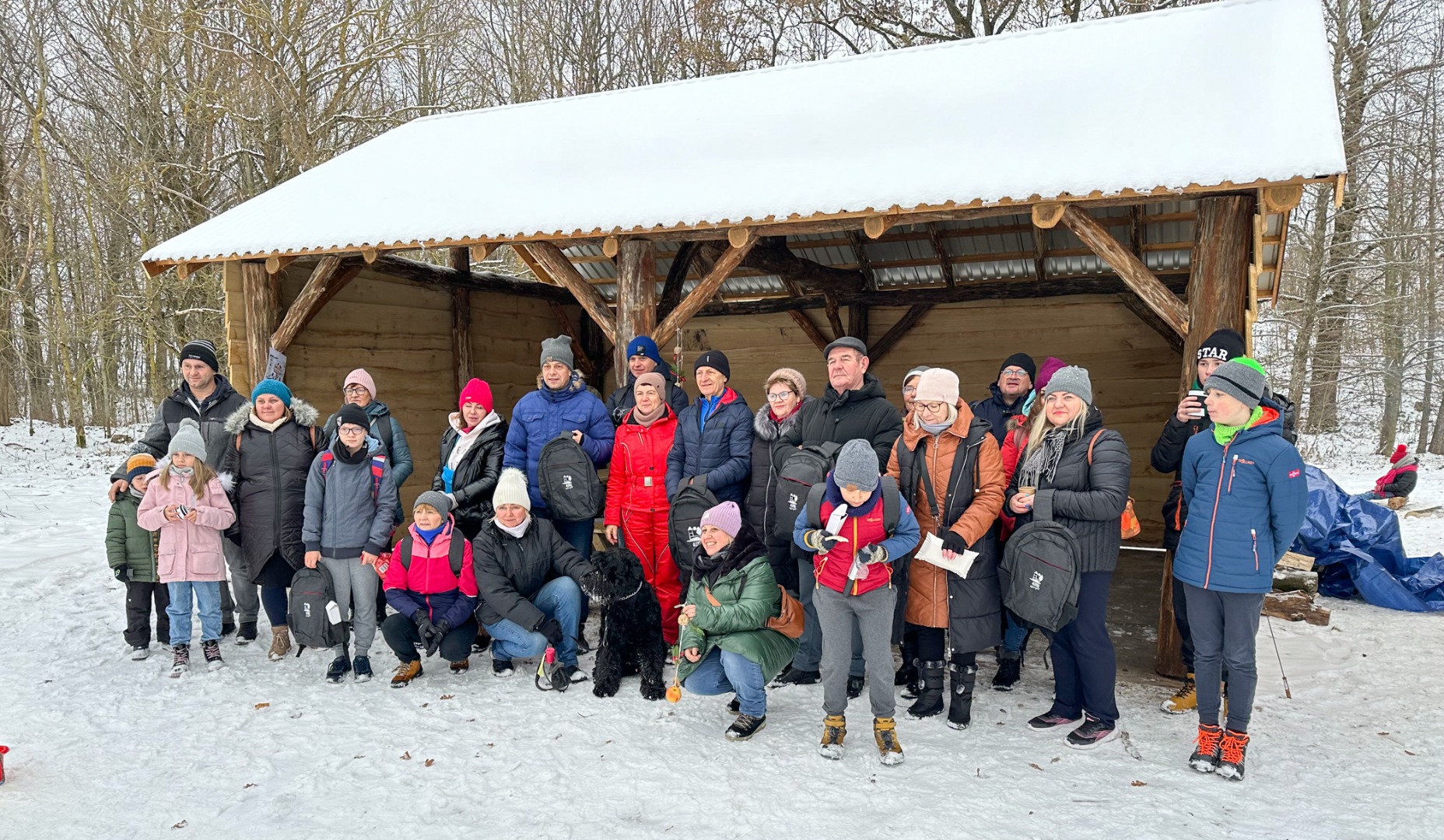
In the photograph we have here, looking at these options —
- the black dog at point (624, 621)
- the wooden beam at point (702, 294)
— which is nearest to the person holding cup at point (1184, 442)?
the black dog at point (624, 621)

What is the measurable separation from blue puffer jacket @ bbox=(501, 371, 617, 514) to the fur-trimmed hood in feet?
3.53

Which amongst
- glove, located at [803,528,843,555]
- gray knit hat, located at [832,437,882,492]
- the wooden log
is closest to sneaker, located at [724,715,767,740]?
glove, located at [803,528,843,555]

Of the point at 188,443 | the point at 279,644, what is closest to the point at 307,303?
the point at 188,443

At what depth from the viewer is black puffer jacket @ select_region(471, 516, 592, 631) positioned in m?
4.24

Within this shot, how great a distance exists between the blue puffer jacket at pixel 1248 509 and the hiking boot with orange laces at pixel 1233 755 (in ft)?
1.87

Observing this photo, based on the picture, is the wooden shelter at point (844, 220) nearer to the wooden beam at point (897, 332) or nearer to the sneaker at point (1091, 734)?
the wooden beam at point (897, 332)

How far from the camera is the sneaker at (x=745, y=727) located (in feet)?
11.9

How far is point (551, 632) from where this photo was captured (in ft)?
14.0

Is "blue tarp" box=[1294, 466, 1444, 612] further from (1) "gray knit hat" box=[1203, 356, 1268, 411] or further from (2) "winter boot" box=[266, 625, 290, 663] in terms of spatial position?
(2) "winter boot" box=[266, 625, 290, 663]

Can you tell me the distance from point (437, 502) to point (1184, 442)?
11.6 ft

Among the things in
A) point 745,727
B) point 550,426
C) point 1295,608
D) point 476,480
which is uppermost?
point 550,426

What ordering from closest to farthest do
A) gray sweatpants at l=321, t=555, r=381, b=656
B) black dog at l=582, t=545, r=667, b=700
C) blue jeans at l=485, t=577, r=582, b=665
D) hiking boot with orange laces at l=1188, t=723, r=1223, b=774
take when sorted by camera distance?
hiking boot with orange laces at l=1188, t=723, r=1223, b=774 → black dog at l=582, t=545, r=667, b=700 → blue jeans at l=485, t=577, r=582, b=665 → gray sweatpants at l=321, t=555, r=381, b=656

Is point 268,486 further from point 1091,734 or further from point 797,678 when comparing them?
point 1091,734

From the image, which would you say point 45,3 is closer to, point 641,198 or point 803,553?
point 641,198
